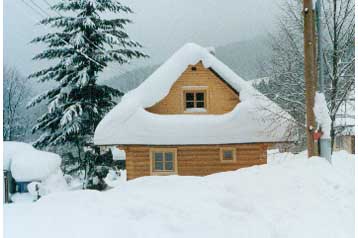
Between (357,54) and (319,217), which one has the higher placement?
(357,54)

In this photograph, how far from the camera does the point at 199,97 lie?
16062 mm

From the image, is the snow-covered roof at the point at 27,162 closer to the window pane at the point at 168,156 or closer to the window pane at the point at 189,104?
the window pane at the point at 168,156

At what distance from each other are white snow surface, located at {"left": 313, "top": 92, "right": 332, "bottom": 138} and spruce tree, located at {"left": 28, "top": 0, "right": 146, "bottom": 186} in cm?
1365

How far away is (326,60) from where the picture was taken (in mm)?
11453

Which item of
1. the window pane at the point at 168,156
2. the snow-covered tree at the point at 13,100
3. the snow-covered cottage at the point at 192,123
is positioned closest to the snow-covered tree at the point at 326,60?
the snow-covered cottage at the point at 192,123

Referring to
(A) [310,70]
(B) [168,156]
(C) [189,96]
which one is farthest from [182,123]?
(A) [310,70]

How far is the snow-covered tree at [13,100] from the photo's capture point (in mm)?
40094

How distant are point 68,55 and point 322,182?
56.7 ft

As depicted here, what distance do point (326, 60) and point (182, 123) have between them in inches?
229

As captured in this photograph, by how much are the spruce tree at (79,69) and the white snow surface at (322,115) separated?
44.8 ft

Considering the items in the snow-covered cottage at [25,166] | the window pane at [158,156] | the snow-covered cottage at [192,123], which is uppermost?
the snow-covered cottage at [192,123]

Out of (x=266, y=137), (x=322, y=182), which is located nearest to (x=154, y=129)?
(x=266, y=137)

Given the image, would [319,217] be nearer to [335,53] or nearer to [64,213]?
[64,213]

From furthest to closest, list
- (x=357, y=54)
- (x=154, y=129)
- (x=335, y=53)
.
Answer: (x=154, y=129)
(x=335, y=53)
(x=357, y=54)
